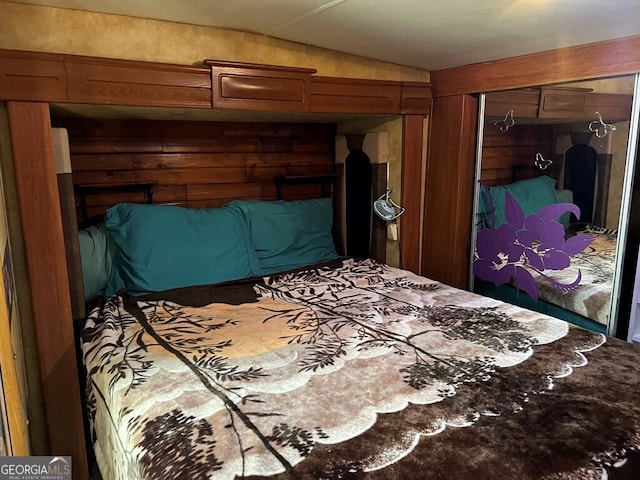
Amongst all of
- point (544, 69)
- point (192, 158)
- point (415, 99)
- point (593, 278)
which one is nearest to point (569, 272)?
point (593, 278)

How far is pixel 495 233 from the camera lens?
2.54m

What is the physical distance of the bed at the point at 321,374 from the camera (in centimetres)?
111

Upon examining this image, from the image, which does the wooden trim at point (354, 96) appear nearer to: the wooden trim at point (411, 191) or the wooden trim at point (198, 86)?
the wooden trim at point (198, 86)

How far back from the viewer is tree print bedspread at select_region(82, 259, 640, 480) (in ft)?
3.61

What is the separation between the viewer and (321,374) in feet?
4.94

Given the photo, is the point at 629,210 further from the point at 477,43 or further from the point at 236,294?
the point at 236,294

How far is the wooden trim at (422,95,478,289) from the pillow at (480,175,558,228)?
0.43ft

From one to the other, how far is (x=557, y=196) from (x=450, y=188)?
1.87 feet

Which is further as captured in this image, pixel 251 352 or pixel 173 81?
pixel 173 81

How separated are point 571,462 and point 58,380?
6.06 ft

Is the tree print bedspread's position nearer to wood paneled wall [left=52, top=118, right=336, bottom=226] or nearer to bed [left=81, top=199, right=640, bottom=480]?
bed [left=81, top=199, right=640, bottom=480]

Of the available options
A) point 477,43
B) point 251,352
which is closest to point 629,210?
point 477,43

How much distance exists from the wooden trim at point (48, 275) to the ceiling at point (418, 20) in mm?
485

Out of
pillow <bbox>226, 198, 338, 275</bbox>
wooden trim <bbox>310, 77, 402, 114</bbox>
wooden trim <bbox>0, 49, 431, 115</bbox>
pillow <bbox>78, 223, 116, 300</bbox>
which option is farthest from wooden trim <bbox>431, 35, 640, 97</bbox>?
pillow <bbox>78, 223, 116, 300</bbox>
